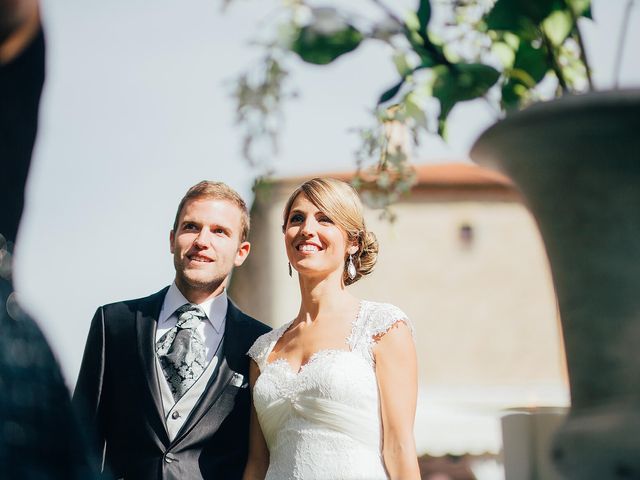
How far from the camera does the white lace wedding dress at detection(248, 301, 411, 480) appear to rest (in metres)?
2.96

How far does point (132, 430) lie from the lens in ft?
9.99

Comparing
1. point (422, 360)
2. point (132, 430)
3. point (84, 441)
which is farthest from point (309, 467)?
point (422, 360)

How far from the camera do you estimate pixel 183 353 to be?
317 cm

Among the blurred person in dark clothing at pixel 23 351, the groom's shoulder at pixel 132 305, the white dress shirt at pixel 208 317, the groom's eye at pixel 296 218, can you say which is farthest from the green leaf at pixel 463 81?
the groom's shoulder at pixel 132 305

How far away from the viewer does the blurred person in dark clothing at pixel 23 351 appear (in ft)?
3.00

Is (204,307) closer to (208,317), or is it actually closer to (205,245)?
(208,317)

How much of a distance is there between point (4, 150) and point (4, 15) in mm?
148

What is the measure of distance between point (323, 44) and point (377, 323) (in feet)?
5.65

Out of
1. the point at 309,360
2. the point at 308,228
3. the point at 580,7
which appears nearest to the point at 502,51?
the point at 580,7

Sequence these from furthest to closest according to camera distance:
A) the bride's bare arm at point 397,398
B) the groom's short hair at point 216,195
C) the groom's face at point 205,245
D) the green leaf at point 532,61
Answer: the groom's short hair at point 216,195, the groom's face at point 205,245, the bride's bare arm at point 397,398, the green leaf at point 532,61

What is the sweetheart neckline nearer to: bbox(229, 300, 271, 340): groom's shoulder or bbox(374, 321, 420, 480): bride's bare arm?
bbox(374, 321, 420, 480): bride's bare arm

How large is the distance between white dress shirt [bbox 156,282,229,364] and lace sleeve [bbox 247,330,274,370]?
14cm

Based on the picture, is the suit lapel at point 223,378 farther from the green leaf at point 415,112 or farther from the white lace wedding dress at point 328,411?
the green leaf at point 415,112

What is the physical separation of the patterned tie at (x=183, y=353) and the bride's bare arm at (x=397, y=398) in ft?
2.19
